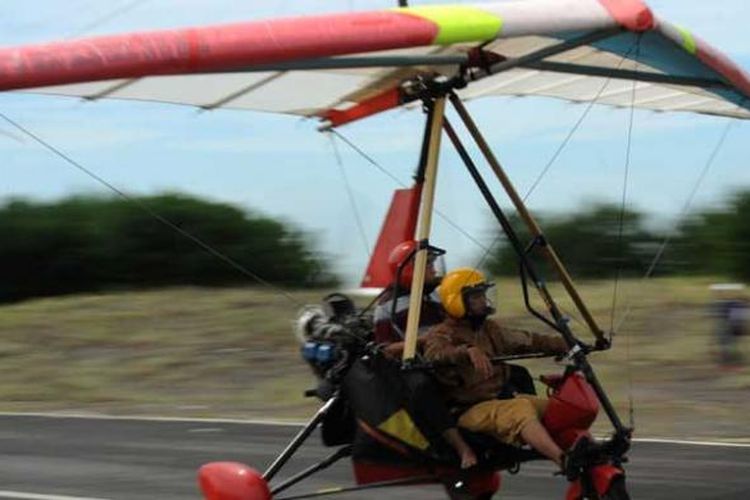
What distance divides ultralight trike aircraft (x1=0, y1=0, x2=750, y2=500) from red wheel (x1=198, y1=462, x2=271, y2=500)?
0.01 m

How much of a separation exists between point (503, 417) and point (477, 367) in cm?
29

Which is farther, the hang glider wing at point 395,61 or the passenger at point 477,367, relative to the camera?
the passenger at point 477,367

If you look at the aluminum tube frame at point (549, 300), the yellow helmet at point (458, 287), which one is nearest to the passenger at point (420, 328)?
the yellow helmet at point (458, 287)

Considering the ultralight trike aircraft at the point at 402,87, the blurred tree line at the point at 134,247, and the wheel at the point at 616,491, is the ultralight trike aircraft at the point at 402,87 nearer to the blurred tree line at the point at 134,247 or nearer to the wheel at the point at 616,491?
the wheel at the point at 616,491

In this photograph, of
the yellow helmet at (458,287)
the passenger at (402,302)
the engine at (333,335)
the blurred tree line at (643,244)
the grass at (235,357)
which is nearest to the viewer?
the yellow helmet at (458,287)

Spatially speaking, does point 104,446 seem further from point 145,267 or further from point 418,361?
point 145,267

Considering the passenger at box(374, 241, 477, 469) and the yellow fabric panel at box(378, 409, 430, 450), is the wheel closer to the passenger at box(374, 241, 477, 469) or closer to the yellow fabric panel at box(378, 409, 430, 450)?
the passenger at box(374, 241, 477, 469)

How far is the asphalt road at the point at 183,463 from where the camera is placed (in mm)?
10305

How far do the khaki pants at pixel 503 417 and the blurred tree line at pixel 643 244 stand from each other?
1296cm

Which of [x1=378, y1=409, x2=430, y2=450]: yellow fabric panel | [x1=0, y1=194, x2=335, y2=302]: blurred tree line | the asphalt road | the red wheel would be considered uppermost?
[x1=378, y1=409, x2=430, y2=450]: yellow fabric panel

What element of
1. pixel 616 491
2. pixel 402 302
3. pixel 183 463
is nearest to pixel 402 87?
pixel 402 302

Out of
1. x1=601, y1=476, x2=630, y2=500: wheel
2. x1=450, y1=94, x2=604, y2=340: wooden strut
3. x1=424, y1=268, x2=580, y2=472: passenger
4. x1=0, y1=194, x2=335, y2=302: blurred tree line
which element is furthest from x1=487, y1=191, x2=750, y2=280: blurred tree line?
x1=601, y1=476, x2=630, y2=500: wheel

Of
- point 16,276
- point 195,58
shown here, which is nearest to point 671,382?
point 195,58

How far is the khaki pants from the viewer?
8.08 meters
